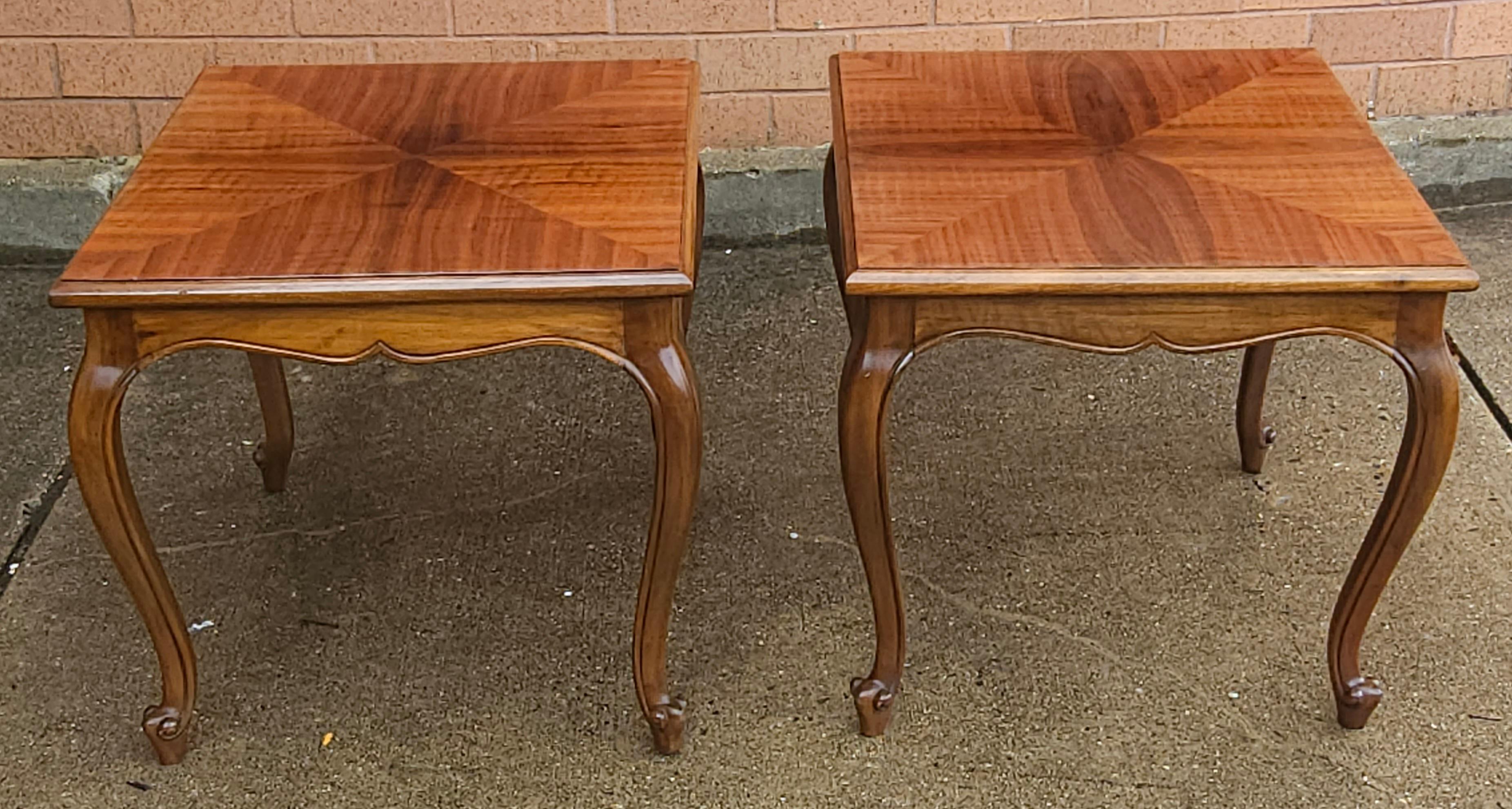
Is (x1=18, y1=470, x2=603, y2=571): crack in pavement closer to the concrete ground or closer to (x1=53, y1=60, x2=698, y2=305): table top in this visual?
the concrete ground

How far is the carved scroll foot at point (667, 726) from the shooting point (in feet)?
5.57

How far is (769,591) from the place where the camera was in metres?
1.96

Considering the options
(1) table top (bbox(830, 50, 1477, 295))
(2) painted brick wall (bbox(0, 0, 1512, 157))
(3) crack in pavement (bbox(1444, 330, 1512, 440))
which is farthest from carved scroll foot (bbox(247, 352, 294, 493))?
(3) crack in pavement (bbox(1444, 330, 1512, 440))

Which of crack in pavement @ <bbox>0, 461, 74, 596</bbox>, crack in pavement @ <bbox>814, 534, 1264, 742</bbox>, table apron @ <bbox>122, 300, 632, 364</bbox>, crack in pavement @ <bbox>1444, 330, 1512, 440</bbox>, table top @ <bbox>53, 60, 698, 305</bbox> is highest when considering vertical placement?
table top @ <bbox>53, 60, 698, 305</bbox>

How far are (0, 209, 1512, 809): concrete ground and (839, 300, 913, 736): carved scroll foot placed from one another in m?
0.06

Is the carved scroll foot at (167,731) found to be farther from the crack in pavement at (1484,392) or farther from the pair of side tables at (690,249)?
the crack in pavement at (1484,392)

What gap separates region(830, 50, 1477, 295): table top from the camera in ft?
4.75

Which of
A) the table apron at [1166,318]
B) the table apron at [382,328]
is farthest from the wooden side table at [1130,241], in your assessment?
the table apron at [382,328]

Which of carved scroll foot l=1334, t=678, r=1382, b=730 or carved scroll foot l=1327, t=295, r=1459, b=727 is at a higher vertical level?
carved scroll foot l=1327, t=295, r=1459, b=727

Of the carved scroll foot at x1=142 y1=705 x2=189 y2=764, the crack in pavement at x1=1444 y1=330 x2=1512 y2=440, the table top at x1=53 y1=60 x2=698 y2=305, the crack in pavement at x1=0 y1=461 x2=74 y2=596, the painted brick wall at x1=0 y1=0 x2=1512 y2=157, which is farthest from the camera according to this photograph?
the painted brick wall at x1=0 y1=0 x2=1512 y2=157

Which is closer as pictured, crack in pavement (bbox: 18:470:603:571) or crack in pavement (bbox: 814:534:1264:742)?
crack in pavement (bbox: 814:534:1264:742)

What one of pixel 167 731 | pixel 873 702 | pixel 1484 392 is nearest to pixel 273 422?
pixel 167 731

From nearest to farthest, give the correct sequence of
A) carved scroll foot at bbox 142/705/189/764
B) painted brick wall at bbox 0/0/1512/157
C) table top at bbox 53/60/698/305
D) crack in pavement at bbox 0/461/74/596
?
table top at bbox 53/60/698/305, carved scroll foot at bbox 142/705/189/764, crack in pavement at bbox 0/461/74/596, painted brick wall at bbox 0/0/1512/157

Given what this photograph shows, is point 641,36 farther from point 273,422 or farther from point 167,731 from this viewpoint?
point 167,731
